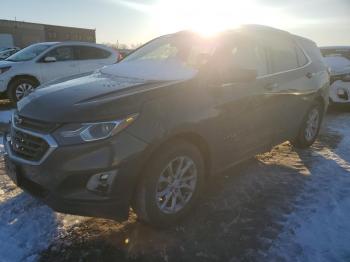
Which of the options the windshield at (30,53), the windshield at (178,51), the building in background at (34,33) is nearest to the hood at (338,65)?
the windshield at (178,51)

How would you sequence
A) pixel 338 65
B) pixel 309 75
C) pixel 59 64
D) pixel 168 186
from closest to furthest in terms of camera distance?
pixel 168 186 → pixel 309 75 → pixel 338 65 → pixel 59 64

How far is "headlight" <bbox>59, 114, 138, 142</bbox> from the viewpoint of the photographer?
264cm

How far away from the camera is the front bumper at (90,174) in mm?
2621

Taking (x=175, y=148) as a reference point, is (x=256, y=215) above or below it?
below

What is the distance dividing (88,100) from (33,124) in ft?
1.50

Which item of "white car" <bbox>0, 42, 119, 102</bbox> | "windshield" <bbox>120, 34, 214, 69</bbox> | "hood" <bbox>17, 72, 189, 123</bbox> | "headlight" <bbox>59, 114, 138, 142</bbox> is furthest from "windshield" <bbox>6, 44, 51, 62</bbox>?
"headlight" <bbox>59, 114, 138, 142</bbox>

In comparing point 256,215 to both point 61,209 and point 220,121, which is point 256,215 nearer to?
point 220,121

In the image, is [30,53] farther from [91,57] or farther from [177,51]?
[177,51]

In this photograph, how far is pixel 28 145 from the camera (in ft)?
9.35

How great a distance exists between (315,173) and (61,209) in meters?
3.15

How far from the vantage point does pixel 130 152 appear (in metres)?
2.69

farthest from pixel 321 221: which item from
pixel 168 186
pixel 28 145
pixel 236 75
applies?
pixel 28 145

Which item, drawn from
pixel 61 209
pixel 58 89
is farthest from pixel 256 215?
pixel 58 89

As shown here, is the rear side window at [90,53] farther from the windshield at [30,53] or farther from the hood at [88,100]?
the hood at [88,100]
